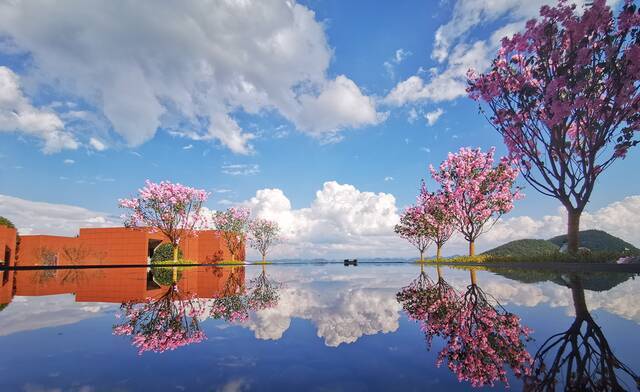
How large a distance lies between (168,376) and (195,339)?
1.40 meters

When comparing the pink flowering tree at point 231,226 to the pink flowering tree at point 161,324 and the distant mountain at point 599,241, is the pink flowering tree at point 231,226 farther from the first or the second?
the distant mountain at point 599,241

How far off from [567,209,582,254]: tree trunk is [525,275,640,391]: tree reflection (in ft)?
48.0

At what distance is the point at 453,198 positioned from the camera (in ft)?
92.9

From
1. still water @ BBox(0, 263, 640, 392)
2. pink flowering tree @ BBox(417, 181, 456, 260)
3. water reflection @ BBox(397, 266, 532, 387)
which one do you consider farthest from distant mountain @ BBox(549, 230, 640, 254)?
still water @ BBox(0, 263, 640, 392)

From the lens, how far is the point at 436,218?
111 feet

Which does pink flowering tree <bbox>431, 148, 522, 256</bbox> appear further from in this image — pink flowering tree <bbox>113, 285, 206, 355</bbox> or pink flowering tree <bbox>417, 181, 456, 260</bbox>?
pink flowering tree <bbox>113, 285, 206, 355</bbox>

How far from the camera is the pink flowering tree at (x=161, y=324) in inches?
164

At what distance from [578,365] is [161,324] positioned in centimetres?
526

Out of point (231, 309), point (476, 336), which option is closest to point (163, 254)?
point (231, 309)

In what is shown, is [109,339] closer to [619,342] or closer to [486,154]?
[619,342]

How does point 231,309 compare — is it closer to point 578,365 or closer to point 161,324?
point 161,324

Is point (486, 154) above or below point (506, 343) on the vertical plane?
above

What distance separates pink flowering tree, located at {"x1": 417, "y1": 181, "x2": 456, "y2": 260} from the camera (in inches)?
1285

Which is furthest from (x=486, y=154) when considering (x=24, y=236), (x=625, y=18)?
(x=24, y=236)
